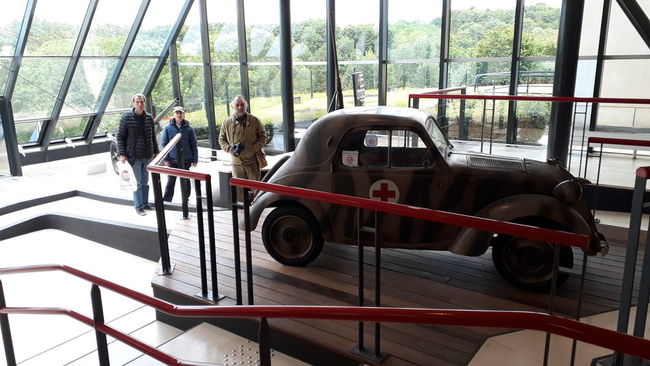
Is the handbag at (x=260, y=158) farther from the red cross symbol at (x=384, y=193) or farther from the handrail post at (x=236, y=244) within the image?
the handrail post at (x=236, y=244)

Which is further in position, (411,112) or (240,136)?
(240,136)

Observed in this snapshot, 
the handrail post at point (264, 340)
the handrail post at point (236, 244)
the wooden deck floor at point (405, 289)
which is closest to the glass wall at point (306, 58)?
the wooden deck floor at point (405, 289)

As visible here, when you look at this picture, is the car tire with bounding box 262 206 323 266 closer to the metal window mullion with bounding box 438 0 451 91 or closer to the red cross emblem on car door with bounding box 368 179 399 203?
the red cross emblem on car door with bounding box 368 179 399 203

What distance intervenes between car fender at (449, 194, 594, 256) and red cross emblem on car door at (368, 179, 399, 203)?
598 millimetres

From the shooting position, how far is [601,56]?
7.68 metres

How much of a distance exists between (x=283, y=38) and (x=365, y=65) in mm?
1902

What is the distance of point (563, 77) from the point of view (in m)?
6.43

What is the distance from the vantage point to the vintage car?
3557 mm

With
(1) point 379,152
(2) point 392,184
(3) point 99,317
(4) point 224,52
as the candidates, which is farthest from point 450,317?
(4) point 224,52

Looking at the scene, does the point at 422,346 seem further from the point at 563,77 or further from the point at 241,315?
the point at 563,77

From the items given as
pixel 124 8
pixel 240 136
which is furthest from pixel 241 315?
pixel 124 8

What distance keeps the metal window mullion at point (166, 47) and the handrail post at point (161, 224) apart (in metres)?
9.79

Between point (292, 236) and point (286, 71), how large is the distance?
6.41 m

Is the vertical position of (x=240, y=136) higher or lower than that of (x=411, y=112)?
lower
